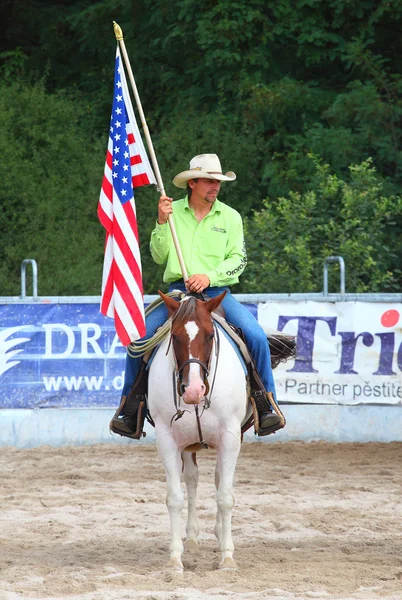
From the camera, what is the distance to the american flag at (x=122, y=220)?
7.91 meters

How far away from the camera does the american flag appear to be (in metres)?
7.91

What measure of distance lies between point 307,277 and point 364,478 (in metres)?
5.52

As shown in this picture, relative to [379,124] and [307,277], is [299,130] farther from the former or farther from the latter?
[307,277]

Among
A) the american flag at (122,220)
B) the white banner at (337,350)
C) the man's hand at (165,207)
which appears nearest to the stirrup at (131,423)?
the american flag at (122,220)

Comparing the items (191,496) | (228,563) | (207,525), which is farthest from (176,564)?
(207,525)

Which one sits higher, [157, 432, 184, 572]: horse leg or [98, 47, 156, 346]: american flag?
[98, 47, 156, 346]: american flag

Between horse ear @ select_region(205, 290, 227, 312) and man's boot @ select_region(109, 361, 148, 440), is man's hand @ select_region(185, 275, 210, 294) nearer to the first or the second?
horse ear @ select_region(205, 290, 227, 312)

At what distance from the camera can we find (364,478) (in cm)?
1113

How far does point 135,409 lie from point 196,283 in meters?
1.09

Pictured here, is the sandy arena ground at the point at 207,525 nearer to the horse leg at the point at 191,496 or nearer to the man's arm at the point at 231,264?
the horse leg at the point at 191,496

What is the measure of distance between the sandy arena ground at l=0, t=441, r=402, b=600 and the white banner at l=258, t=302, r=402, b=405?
0.67m

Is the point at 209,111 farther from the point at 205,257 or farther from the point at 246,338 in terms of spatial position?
the point at 246,338

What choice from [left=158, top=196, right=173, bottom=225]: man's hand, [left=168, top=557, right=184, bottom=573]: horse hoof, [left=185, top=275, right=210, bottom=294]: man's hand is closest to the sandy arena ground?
[left=168, top=557, right=184, bottom=573]: horse hoof

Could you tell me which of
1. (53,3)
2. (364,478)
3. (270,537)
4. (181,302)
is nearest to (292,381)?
(364,478)
